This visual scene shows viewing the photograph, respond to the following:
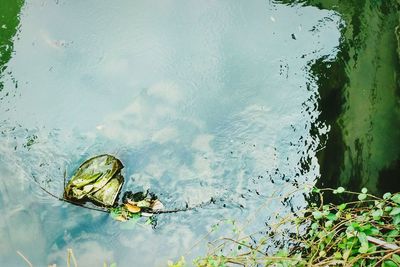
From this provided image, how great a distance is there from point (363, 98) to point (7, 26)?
2.51m

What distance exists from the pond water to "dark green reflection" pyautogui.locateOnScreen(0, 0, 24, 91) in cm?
5

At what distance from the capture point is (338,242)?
2.27 metres

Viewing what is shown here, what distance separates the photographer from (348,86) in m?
3.31

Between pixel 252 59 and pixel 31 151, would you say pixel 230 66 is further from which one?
pixel 31 151

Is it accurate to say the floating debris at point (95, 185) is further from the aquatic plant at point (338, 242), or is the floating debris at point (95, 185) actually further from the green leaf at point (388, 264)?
the green leaf at point (388, 264)

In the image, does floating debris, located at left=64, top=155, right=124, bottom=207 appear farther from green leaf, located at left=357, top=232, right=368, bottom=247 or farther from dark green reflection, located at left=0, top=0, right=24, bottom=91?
green leaf, located at left=357, top=232, right=368, bottom=247

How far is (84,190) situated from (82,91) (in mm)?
713

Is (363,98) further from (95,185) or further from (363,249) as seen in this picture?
(95,185)

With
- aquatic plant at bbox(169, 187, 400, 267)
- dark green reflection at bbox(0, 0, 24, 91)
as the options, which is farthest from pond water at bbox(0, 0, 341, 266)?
aquatic plant at bbox(169, 187, 400, 267)

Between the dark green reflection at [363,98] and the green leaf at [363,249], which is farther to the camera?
the dark green reflection at [363,98]

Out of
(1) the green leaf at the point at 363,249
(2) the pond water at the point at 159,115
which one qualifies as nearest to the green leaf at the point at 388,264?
(1) the green leaf at the point at 363,249

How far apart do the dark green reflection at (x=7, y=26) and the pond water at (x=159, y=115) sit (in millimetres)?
45

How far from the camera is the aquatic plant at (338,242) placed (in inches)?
81.9

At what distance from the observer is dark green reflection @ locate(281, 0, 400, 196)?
305 cm
